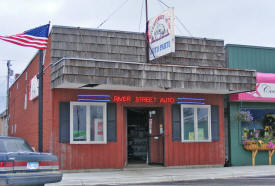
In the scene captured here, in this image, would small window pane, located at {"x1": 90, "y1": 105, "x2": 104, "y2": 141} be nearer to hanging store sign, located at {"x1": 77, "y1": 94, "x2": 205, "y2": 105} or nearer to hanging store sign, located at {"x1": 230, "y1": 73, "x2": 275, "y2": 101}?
hanging store sign, located at {"x1": 77, "y1": 94, "x2": 205, "y2": 105}

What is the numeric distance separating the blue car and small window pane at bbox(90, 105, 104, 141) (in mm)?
4949

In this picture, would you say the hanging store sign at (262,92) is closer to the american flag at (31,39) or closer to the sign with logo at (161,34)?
the sign with logo at (161,34)

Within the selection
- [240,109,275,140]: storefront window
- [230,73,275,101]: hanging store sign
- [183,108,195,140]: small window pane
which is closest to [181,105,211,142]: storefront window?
[183,108,195,140]: small window pane

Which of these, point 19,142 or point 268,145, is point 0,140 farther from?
point 268,145

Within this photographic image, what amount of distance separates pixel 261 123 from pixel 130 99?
661 cm

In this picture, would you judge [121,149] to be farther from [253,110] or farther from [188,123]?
[253,110]

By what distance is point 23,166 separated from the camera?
950 centimetres

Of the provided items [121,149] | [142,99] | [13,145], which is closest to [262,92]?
[142,99]

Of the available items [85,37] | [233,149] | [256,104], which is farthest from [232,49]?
[85,37]

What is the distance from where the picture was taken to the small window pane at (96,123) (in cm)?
1552

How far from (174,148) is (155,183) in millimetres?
4069

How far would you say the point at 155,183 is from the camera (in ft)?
41.3

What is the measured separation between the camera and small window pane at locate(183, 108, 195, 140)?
16.9 metres

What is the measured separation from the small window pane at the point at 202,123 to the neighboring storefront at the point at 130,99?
4cm
